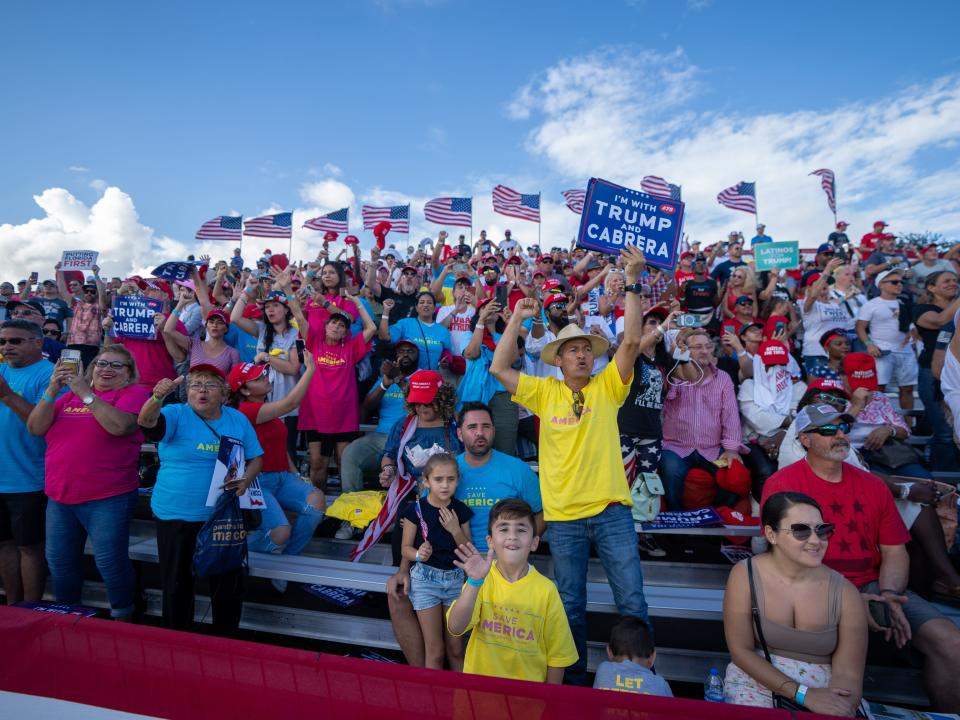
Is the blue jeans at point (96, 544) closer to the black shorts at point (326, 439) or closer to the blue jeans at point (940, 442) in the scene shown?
the black shorts at point (326, 439)

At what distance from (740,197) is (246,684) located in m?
17.3

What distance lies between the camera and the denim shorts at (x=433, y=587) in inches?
134

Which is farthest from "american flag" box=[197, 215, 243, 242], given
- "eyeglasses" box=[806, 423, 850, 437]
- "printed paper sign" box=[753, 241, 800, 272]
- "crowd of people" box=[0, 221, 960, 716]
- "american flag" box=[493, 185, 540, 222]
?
"eyeglasses" box=[806, 423, 850, 437]

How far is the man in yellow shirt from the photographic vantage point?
323 cm

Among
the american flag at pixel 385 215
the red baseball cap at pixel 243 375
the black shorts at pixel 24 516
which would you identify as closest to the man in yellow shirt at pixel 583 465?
the red baseball cap at pixel 243 375

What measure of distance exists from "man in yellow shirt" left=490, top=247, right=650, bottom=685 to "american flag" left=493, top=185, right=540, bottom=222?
13.5 m

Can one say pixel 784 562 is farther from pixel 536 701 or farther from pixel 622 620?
pixel 536 701

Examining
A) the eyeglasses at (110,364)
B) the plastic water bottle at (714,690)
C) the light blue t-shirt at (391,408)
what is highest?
the eyeglasses at (110,364)

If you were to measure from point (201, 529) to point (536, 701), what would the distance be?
113 inches

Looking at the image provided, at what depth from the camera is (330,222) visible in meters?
16.0

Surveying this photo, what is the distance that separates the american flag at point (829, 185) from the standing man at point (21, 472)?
61.2 ft

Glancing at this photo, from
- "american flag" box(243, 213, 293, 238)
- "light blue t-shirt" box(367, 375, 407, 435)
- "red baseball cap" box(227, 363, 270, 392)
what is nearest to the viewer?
"red baseball cap" box(227, 363, 270, 392)

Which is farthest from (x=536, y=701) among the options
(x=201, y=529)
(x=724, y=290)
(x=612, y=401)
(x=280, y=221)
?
(x=280, y=221)

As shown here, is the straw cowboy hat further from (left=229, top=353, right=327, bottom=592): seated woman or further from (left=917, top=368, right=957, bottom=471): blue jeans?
(left=917, top=368, right=957, bottom=471): blue jeans
